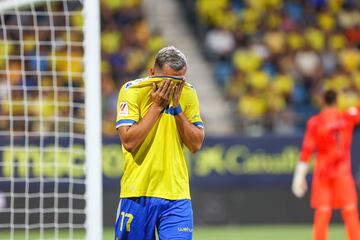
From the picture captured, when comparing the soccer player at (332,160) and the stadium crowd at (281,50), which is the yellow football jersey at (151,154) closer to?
the soccer player at (332,160)

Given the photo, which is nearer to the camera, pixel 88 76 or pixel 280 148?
pixel 88 76

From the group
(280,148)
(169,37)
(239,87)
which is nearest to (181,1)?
(169,37)

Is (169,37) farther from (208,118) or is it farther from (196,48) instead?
(208,118)

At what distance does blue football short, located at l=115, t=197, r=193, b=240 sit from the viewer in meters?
6.21

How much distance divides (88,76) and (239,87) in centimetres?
1204

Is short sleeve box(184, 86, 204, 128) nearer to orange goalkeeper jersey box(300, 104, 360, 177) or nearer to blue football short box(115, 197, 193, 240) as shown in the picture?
blue football short box(115, 197, 193, 240)

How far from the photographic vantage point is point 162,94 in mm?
6090

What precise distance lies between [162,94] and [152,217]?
2.83 ft

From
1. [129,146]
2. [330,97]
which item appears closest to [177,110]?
[129,146]

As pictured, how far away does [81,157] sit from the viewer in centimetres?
1381

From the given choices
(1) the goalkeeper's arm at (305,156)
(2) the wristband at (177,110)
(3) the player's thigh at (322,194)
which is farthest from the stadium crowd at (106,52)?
(2) the wristband at (177,110)

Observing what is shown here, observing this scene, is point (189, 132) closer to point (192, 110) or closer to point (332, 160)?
point (192, 110)

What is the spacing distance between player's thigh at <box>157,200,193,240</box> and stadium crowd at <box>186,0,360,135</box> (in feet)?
36.3

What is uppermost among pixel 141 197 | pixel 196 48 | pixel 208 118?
pixel 196 48
